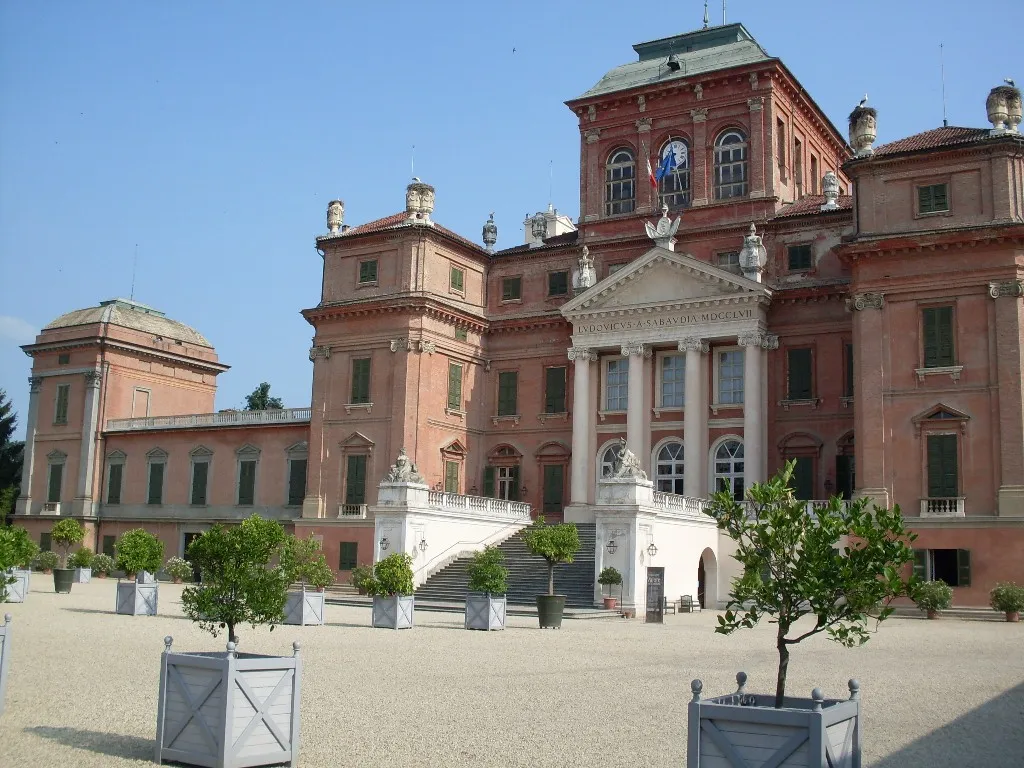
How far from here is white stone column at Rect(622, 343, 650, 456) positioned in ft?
131

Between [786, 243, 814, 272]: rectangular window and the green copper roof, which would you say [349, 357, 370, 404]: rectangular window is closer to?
the green copper roof

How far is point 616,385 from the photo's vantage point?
41781 millimetres

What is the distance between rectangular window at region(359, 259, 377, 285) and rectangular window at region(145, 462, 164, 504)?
14.3m

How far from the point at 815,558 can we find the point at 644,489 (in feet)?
73.7

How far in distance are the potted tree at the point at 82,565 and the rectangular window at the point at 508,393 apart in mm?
16549

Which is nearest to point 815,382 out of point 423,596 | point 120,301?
point 423,596

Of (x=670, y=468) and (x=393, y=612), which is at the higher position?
(x=670, y=468)

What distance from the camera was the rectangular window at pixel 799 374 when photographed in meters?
37.9

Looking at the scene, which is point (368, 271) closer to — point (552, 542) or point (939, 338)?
point (552, 542)

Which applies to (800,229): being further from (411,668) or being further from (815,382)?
(411,668)

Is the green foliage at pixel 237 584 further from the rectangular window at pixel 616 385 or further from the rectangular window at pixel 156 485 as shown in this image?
the rectangular window at pixel 156 485

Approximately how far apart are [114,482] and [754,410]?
99.2ft

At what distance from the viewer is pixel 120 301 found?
55.3 metres

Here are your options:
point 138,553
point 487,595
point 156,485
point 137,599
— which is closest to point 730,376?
point 487,595
